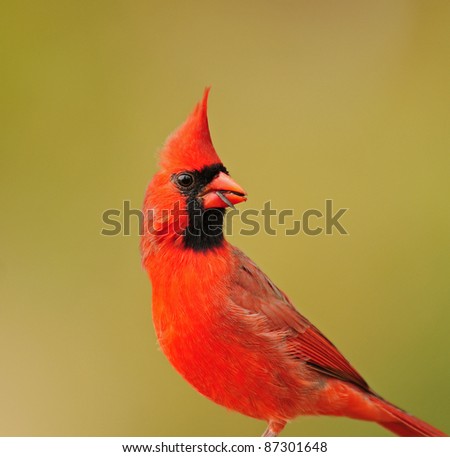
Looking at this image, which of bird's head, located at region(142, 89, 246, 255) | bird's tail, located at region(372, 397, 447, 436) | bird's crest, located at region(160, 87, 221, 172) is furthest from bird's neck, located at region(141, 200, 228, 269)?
bird's tail, located at region(372, 397, 447, 436)

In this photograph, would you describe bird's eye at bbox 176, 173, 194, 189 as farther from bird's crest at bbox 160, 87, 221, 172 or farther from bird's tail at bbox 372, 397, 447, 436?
bird's tail at bbox 372, 397, 447, 436

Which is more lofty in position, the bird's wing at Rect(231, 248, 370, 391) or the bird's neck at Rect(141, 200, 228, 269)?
the bird's neck at Rect(141, 200, 228, 269)

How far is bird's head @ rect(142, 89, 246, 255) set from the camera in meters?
2.48

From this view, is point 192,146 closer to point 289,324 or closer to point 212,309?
point 212,309

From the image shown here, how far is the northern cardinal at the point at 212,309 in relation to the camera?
8.16ft

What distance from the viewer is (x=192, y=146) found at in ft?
8.14

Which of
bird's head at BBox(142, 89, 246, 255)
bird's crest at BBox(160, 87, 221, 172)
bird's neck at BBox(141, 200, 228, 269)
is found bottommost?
bird's neck at BBox(141, 200, 228, 269)

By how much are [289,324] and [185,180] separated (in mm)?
649

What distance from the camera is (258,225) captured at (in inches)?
108

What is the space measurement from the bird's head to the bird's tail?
2.87ft

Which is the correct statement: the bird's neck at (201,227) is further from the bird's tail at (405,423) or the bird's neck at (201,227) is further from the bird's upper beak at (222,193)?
the bird's tail at (405,423)

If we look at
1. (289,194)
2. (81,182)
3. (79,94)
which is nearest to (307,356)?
(289,194)

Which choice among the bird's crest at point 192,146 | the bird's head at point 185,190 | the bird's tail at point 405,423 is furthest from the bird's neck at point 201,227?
the bird's tail at point 405,423

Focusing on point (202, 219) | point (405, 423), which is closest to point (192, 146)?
point (202, 219)
